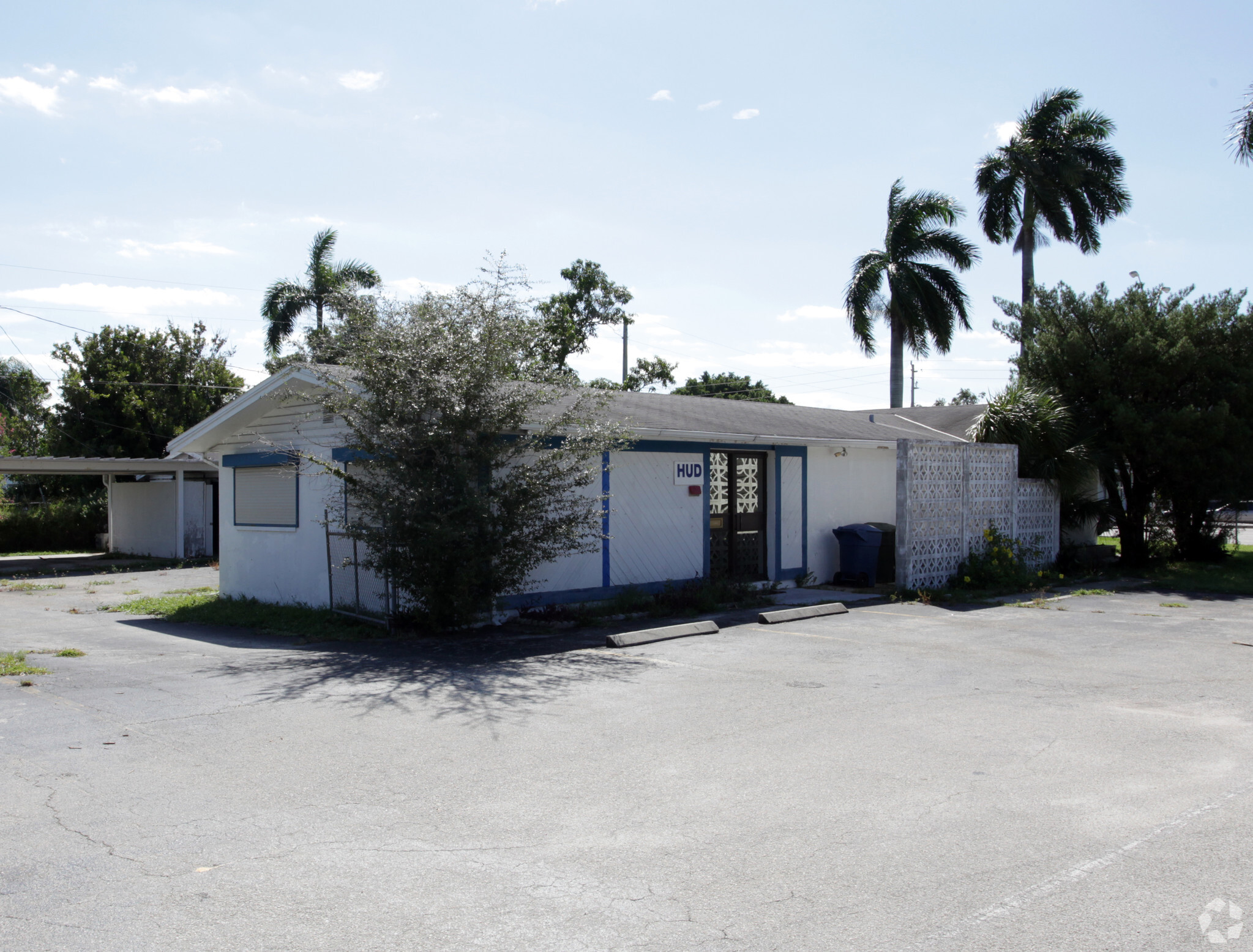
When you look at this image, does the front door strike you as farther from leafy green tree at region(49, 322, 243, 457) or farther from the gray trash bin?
leafy green tree at region(49, 322, 243, 457)

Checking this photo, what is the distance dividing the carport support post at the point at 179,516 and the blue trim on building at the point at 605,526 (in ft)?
52.8

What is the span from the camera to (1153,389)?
18719 millimetres

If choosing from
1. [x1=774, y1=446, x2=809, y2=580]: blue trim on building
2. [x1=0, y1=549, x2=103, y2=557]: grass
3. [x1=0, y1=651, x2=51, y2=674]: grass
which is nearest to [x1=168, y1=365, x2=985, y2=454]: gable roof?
[x1=774, y1=446, x2=809, y2=580]: blue trim on building

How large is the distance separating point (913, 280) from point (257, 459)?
21.9 m

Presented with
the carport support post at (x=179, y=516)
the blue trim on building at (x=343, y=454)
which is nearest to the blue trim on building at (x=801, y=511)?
the blue trim on building at (x=343, y=454)

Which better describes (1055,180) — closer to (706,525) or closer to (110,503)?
(706,525)

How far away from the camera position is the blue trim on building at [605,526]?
13.7 metres

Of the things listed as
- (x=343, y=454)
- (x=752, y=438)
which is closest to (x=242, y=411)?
(x=343, y=454)

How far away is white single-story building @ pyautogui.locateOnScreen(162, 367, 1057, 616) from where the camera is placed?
547 inches

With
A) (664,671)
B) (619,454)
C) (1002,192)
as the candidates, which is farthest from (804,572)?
(1002,192)

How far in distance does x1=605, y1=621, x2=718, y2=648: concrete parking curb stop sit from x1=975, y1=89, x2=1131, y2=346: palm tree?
21437 mm

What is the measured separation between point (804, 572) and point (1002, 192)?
18.4 m

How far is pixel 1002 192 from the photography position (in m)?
29.7

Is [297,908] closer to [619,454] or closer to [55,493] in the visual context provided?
[619,454]
